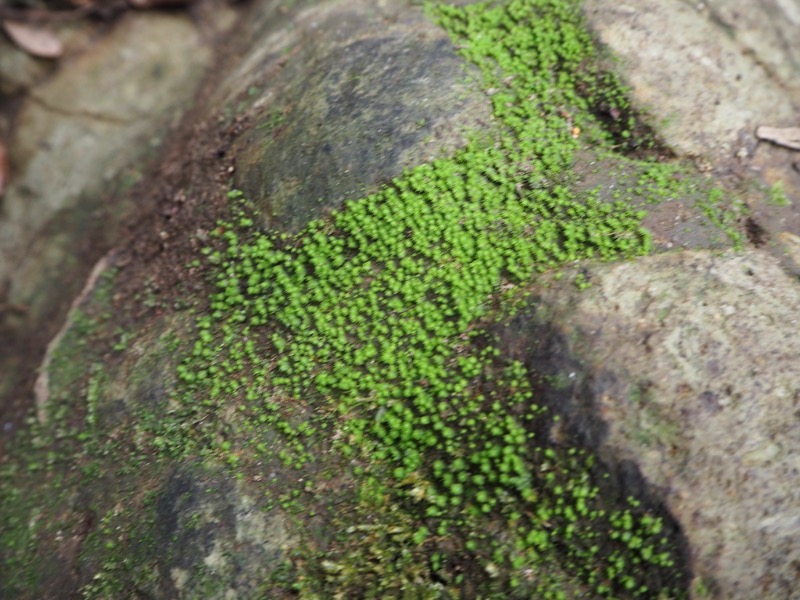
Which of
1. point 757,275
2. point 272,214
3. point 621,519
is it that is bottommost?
point 621,519

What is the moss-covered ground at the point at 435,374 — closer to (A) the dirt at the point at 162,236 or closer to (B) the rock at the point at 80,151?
(A) the dirt at the point at 162,236

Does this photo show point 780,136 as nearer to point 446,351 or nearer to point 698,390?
point 698,390

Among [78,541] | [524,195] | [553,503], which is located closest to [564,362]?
[553,503]

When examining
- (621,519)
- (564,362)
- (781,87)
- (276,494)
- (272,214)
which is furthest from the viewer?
(781,87)

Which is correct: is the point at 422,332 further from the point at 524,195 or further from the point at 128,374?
the point at 128,374

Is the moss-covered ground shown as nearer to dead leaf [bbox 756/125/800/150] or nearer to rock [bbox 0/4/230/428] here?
dead leaf [bbox 756/125/800/150]

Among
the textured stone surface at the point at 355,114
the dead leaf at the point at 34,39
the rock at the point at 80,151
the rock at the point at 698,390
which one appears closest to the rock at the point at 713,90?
the rock at the point at 698,390

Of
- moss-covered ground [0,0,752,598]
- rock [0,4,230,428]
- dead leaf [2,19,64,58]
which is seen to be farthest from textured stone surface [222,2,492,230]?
dead leaf [2,19,64,58]
